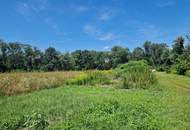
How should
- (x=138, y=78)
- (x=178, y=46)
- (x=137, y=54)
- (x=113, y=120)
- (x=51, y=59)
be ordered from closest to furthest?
(x=113, y=120) → (x=138, y=78) → (x=178, y=46) → (x=51, y=59) → (x=137, y=54)

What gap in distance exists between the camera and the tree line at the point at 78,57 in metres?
72.2

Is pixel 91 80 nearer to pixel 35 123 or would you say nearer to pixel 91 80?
pixel 91 80

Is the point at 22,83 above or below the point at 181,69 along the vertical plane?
below

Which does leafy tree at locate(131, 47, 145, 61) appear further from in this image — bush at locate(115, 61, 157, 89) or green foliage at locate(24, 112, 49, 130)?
green foliage at locate(24, 112, 49, 130)

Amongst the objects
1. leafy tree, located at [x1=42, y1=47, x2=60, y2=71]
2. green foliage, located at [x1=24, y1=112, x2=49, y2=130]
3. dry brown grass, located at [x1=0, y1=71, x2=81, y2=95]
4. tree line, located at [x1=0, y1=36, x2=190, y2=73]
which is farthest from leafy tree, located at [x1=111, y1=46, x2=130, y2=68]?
green foliage, located at [x1=24, y1=112, x2=49, y2=130]

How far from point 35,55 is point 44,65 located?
4317 mm

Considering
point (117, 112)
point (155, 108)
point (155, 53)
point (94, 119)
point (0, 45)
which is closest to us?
point (94, 119)

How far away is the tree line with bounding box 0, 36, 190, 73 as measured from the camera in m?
72.2

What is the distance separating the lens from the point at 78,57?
287 feet

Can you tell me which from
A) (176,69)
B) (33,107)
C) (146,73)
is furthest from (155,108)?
(176,69)

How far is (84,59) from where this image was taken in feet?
289

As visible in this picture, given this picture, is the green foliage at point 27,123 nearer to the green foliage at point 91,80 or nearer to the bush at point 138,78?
the bush at point 138,78

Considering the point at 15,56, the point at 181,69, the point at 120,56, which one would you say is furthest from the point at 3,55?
the point at 181,69

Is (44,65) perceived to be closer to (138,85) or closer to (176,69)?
(176,69)
